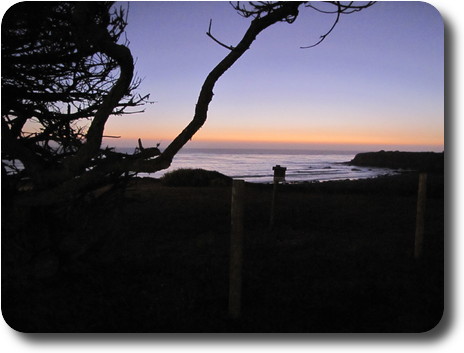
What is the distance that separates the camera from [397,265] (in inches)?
223

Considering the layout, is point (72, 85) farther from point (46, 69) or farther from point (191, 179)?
point (191, 179)

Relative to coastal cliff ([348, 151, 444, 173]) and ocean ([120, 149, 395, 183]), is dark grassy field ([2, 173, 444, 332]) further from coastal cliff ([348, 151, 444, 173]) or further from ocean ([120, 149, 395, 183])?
coastal cliff ([348, 151, 444, 173])

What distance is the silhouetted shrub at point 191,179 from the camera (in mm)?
18219

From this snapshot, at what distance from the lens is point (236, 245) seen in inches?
142

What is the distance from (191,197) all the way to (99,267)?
8235 millimetres

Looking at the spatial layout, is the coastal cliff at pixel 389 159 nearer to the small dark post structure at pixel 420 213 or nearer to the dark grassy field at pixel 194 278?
the small dark post structure at pixel 420 213

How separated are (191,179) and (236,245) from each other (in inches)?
599

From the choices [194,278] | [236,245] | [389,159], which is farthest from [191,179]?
[389,159]

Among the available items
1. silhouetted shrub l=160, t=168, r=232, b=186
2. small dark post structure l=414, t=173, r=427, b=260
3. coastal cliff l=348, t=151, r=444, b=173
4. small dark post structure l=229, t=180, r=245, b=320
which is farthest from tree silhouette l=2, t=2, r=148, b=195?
coastal cliff l=348, t=151, r=444, b=173

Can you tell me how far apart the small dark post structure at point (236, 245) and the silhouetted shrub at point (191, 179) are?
46.8 ft

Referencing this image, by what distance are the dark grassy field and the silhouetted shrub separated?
10.5 m

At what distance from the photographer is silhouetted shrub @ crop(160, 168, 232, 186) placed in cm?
1822

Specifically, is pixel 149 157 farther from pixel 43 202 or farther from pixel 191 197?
pixel 191 197

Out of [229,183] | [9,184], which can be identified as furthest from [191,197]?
[9,184]
